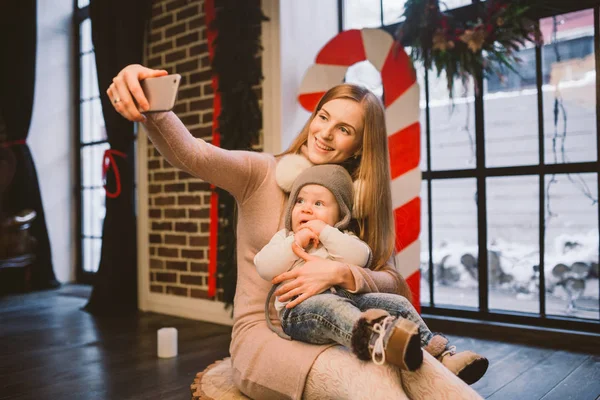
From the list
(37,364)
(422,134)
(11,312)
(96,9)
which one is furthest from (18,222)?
(422,134)

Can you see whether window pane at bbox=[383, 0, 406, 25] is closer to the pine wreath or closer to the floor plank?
the pine wreath

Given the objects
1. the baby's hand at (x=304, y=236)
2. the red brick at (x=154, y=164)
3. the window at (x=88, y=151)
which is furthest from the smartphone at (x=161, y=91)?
the window at (x=88, y=151)

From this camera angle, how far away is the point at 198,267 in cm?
Result: 354

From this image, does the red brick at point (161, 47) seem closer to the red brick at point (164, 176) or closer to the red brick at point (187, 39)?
the red brick at point (187, 39)

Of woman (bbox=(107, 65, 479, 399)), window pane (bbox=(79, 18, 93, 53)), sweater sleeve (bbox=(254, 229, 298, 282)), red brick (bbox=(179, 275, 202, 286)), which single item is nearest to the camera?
woman (bbox=(107, 65, 479, 399))

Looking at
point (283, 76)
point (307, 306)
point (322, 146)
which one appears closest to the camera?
point (307, 306)

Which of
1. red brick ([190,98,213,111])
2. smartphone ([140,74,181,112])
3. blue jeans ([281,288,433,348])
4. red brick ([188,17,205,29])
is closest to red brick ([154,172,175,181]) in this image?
red brick ([190,98,213,111])

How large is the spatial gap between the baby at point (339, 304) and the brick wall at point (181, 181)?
6.32 ft

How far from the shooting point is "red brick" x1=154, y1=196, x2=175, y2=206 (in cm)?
371

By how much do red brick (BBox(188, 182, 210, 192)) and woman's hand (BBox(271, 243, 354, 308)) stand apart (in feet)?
6.67

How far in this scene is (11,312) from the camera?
3777mm

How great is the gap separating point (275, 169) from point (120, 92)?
66 cm

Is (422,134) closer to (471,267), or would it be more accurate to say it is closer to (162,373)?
(471,267)

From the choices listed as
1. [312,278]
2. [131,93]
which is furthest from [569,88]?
[131,93]
